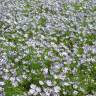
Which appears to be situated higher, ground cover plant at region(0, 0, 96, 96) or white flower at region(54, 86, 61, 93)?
ground cover plant at region(0, 0, 96, 96)

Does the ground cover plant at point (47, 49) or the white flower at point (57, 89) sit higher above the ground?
the ground cover plant at point (47, 49)

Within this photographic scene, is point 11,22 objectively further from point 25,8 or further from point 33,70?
point 33,70

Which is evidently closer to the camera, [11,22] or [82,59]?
[82,59]

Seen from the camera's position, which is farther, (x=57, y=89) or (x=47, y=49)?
(x=47, y=49)

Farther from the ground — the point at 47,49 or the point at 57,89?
the point at 47,49

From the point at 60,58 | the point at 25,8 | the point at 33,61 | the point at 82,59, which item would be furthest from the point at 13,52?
the point at 25,8

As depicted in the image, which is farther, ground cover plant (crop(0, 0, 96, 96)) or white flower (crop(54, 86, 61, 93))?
ground cover plant (crop(0, 0, 96, 96))

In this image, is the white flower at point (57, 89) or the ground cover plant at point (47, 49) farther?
the ground cover plant at point (47, 49)

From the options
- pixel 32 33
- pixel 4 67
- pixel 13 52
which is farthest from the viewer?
pixel 32 33
